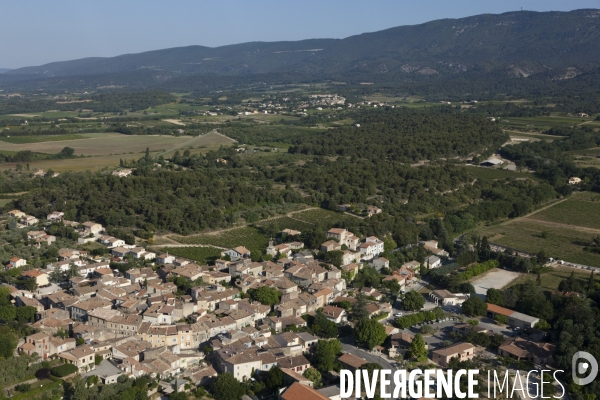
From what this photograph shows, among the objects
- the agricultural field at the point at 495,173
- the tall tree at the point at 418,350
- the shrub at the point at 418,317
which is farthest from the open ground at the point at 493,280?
the agricultural field at the point at 495,173

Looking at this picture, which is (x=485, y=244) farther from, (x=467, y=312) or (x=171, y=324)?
(x=171, y=324)

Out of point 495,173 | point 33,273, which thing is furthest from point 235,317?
point 495,173

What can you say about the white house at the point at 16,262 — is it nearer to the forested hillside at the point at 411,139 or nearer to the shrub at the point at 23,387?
the shrub at the point at 23,387

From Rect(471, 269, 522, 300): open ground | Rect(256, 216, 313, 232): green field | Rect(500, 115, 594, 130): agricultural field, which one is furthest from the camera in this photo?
Rect(500, 115, 594, 130): agricultural field

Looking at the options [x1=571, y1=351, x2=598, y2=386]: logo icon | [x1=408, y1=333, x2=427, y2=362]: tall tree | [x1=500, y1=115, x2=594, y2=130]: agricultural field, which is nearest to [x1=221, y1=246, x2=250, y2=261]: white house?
[x1=408, y1=333, x2=427, y2=362]: tall tree

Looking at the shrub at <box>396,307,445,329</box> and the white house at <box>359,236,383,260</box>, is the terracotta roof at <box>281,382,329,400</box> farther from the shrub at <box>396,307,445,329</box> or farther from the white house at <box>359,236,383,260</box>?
the white house at <box>359,236,383,260</box>

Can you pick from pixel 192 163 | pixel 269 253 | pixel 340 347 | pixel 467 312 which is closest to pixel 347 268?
pixel 269 253

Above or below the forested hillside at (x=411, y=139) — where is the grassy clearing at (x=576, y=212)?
below
